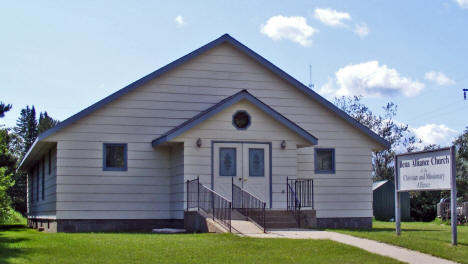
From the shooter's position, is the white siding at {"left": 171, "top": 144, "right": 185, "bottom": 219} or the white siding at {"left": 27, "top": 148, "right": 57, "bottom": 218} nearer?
the white siding at {"left": 171, "top": 144, "right": 185, "bottom": 219}

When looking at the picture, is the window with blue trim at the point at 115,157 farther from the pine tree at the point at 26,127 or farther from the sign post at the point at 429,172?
the pine tree at the point at 26,127

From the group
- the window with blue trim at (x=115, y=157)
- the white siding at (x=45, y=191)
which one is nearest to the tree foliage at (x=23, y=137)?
the white siding at (x=45, y=191)

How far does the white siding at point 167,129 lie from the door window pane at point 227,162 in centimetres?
50

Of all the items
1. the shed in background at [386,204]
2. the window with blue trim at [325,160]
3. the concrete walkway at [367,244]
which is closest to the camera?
the concrete walkway at [367,244]

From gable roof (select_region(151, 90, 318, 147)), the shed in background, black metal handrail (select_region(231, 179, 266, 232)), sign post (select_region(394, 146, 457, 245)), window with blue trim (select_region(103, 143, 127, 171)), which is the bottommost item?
the shed in background

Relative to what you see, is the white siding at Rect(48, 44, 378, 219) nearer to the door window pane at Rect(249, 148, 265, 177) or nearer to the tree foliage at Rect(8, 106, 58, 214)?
the door window pane at Rect(249, 148, 265, 177)

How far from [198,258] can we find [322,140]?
40.8ft

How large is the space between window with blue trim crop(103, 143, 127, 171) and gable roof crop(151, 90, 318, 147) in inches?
42.4

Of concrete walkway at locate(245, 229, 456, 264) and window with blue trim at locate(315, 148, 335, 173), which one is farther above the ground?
window with blue trim at locate(315, 148, 335, 173)

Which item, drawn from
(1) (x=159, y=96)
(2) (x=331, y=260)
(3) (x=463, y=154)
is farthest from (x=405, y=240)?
(3) (x=463, y=154)

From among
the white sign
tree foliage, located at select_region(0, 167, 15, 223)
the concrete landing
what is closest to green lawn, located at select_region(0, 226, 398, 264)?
the concrete landing

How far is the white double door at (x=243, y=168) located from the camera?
21484 mm

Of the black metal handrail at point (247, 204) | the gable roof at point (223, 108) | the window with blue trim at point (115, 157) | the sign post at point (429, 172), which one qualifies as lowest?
the black metal handrail at point (247, 204)

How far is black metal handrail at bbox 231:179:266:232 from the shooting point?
19844mm
